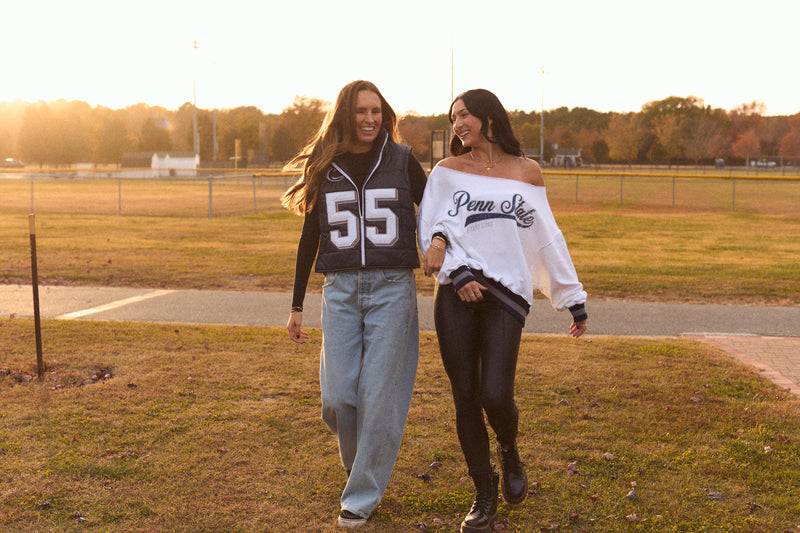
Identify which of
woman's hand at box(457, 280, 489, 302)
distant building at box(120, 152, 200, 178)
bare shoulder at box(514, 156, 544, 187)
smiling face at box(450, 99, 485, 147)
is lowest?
woman's hand at box(457, 280, 489, 302)

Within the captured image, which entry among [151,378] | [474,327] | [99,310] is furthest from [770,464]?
[99,310]

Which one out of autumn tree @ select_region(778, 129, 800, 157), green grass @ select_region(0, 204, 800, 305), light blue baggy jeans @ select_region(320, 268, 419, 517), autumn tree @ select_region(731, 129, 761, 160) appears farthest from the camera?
autumn tree @ select_region(778, 129, 800, 157)

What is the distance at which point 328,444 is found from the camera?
14.9 ft

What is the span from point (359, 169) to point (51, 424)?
2.74 m

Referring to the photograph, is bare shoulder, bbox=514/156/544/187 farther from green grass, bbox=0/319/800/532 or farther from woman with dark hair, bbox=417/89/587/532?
green grass, bbox=0/319/800/532

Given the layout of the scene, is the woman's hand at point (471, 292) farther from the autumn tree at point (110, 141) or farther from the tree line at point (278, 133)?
the autumn tree at point (110, 141)

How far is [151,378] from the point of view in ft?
19.0

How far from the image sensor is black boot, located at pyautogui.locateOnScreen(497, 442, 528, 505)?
3514 millimetres

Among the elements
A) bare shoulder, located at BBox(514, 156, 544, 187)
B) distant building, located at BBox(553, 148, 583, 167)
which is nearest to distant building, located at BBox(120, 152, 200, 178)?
distant building, located at BBox(553, 148, 583, 167)

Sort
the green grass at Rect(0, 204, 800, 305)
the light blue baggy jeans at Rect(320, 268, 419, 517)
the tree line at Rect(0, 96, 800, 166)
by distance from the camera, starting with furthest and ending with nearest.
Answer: the tree line at Rect(0, 96, 800, 166) → the green grass at Rect(0, 204, 800, 305) → the light blue baggy jeans at Rect(320, 268, 419, 517)

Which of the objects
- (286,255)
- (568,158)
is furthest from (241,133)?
(286,255)

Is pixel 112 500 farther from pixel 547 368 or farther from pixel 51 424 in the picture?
pixel 547 368

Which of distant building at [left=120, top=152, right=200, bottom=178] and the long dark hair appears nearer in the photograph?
the long dark hair

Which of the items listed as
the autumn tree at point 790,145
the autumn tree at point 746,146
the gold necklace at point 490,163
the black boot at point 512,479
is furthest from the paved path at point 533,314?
the autumn tree at point 790,145
